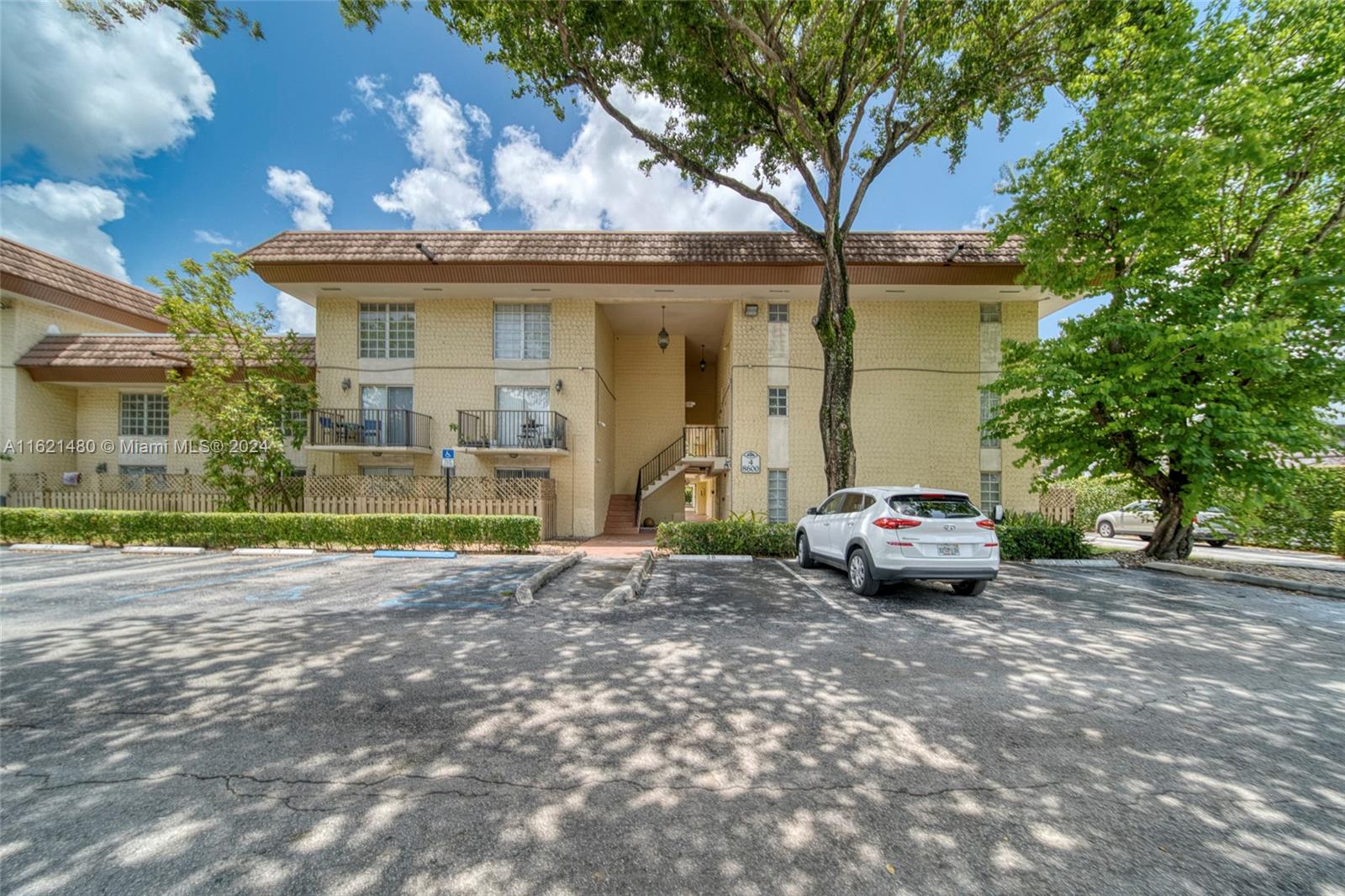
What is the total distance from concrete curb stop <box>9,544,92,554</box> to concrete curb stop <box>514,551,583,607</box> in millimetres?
12118

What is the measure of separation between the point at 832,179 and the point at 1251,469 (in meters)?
9.79

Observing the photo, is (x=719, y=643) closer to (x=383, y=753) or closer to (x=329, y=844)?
(x=383, y=753)

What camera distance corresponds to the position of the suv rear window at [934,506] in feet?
24.2

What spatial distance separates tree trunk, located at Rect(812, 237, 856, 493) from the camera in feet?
38.8

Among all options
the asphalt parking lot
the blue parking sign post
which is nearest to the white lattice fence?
the asphalt parking lot

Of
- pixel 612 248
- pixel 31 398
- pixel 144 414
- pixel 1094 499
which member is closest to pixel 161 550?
pixel 144 414

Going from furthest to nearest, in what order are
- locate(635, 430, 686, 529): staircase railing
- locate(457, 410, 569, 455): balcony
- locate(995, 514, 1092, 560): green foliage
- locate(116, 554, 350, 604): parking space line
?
A: locate(635, 430, 686, 529): staircase railing → locate(457, 410, 569, 455): balcony → locate(995, 514, 1092, 560): green foliage → locate(116, 554, 350, 604): parking space line

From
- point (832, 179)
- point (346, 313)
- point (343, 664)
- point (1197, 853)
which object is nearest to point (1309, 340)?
point (832, 179)

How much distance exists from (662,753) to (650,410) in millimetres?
18045

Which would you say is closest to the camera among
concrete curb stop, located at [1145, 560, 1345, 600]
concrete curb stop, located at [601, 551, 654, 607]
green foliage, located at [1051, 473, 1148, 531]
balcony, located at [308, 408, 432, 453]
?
concrete curb stop, located at [601, 551, 654, 607]

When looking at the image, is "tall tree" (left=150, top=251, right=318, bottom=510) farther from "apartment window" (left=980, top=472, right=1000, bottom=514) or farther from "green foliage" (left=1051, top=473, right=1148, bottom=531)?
"green foliage" (left=1051, top=473, right=1148, bottom=531)

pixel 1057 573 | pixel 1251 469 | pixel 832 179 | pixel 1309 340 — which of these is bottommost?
pixel 1057 573

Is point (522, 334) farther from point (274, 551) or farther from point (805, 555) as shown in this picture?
point (805, 555)

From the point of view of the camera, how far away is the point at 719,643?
18.2 feet
